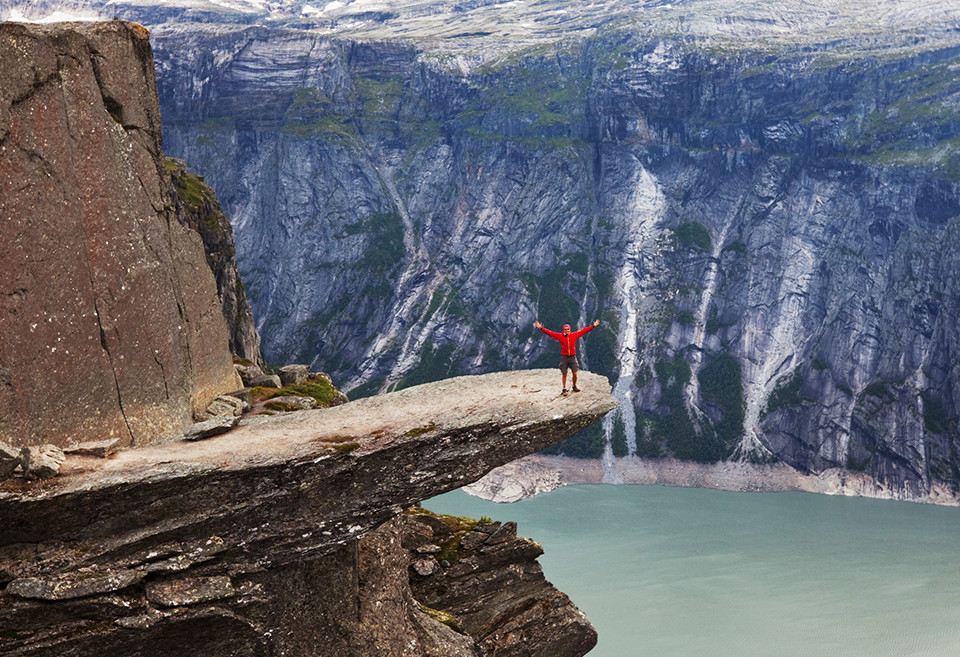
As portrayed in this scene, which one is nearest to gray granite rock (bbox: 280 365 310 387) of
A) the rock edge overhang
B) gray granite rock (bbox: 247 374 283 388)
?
gray granite rock (bbox: 247 374 283 388)

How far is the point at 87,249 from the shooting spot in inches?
986

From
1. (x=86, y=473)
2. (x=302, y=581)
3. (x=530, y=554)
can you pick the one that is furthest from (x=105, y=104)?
(x=530, y=554)

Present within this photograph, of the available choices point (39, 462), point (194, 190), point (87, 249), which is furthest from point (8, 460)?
point (194, 190)

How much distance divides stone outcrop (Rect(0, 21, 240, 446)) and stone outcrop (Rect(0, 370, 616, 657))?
2.73 metres

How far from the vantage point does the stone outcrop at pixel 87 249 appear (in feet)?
75.4

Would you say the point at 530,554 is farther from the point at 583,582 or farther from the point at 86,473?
the point at 583,582

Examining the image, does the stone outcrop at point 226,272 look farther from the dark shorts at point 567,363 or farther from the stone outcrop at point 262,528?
the dark shorts at point 567,363

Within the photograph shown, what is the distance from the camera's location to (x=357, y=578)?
89.6 feet

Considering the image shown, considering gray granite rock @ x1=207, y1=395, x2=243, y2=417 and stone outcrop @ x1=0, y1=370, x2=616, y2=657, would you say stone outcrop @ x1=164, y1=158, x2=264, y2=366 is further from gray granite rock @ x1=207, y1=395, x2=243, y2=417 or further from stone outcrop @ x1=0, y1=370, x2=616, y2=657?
stone outcrop @ x1=0, y1=370, x2=616, y2=657

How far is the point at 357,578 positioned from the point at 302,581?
251 cm

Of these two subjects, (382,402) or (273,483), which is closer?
(273,483)

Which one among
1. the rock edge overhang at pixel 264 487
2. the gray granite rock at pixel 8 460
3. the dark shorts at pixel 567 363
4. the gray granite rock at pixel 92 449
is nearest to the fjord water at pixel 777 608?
the dark shorts at pixel 567 363

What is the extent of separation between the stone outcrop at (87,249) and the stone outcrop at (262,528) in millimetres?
2731

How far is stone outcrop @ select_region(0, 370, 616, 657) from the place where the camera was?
20578 mm
